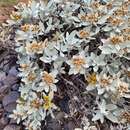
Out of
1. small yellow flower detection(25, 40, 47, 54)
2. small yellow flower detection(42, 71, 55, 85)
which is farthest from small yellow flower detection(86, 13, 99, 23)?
small yellow flower detection(42, 71, 55, 85)

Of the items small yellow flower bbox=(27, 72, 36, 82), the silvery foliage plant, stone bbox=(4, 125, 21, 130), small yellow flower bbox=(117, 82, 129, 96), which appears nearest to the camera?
small yellow flower bbox=(117, 82, 129, 96)

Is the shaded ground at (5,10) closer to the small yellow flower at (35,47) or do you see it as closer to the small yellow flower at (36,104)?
the small yellow flower at (35,47)

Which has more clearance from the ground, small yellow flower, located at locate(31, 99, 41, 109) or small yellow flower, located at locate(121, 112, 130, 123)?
small yellow flower, located at locate(31, 99, 41, 109)

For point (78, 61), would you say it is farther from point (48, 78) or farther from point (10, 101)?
point (10, 101)

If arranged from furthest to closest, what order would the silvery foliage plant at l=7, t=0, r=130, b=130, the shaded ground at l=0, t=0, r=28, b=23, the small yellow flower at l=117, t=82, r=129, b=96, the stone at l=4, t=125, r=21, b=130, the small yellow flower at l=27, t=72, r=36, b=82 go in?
the shaded ground at l=0, t=0, r=28, b=23 → the stone at l=4, t=125, r=21, b=130 → the small yellow flower at l=27, t=72, r=36, b=82 → the silvery foliage plant at l=7, t=0, r=130, b=130 → the small yellow flower at l=117, t=82, r=129, b=96

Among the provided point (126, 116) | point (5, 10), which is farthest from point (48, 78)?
point (5, 10)

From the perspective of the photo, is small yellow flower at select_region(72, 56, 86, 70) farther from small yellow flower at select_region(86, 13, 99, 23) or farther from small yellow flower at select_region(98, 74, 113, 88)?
small yellow flower at select_region(86, 13, 99, 23)

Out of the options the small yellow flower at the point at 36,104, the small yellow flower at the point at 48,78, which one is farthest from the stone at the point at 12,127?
the small yellow flower at the point at 48,78
